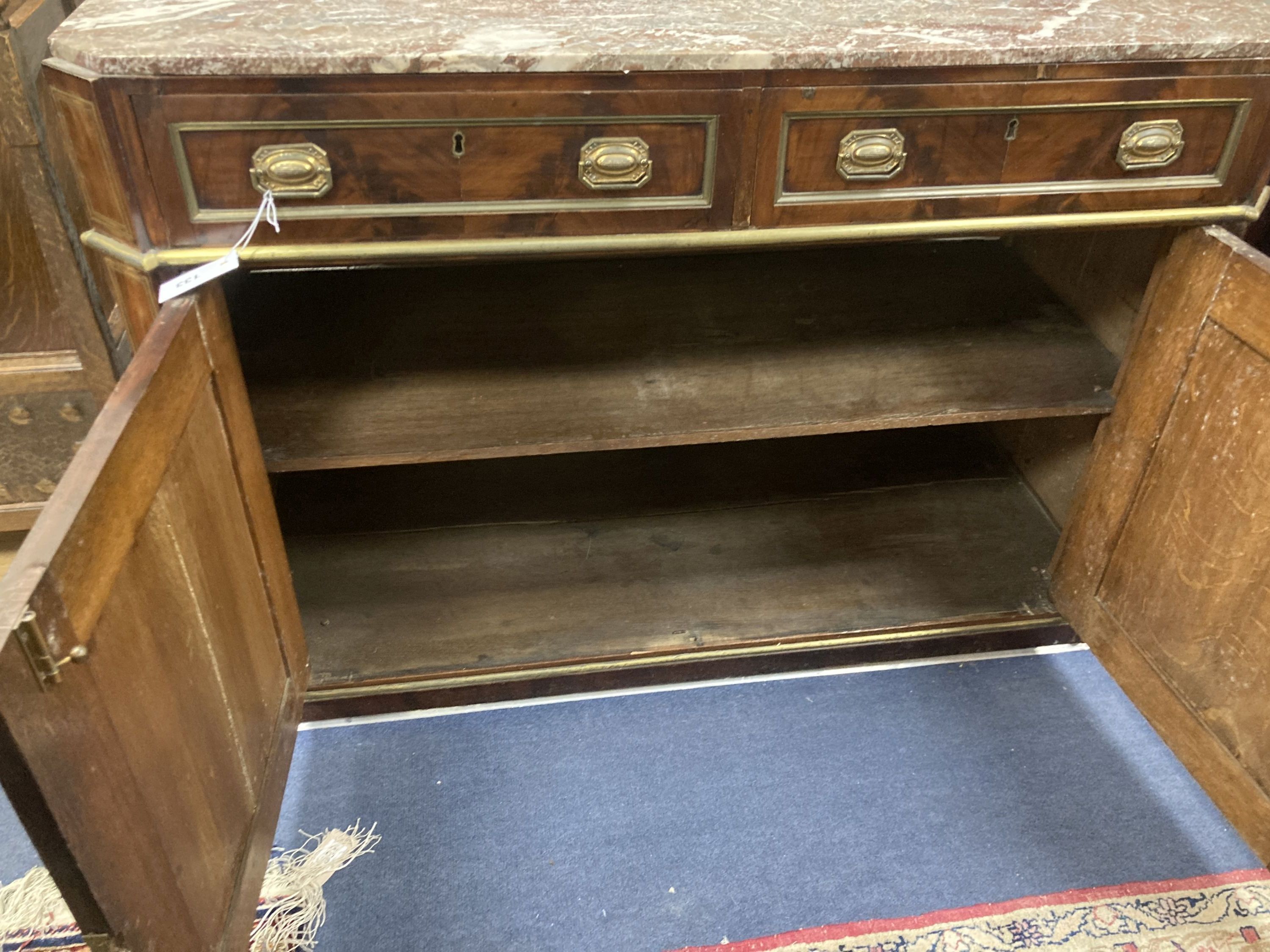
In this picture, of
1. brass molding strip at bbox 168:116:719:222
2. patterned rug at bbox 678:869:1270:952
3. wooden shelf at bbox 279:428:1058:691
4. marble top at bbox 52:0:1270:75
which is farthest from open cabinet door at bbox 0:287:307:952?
patterned rug at bbox 678:869:1270:952

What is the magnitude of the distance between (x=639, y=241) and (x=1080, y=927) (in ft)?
3.24

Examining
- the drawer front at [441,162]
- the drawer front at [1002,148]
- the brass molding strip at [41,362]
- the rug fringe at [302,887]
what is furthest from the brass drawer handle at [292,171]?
the rug fringe at [302,887]

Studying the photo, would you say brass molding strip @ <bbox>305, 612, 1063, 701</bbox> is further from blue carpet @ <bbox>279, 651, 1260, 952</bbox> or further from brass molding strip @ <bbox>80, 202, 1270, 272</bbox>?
brass molding strip @ <bbox>80, 202, 1270, 272</bbox>

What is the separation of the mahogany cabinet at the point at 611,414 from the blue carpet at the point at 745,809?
0.26 ft

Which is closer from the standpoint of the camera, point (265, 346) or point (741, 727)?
point (265, 346)

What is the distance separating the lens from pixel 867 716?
1.46 m

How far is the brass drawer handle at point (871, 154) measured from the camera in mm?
1020

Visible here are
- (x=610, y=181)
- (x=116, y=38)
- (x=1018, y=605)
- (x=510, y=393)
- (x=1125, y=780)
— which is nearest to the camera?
(x=116, y=38)

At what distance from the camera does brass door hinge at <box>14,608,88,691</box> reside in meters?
0.59

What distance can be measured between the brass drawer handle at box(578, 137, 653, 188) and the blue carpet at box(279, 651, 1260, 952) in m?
0.81

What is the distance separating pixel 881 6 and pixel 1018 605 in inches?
36.0

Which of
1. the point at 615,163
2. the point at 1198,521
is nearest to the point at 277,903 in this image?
the point at 615,163

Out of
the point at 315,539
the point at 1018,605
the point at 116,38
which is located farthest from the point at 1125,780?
the point at 116,38

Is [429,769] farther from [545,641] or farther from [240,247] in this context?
[240,247]
